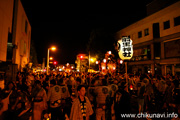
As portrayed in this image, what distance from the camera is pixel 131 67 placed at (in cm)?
2938

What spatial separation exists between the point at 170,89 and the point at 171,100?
58 cm

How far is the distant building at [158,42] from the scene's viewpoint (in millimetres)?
19953

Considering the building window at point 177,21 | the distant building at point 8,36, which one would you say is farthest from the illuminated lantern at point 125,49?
the building window at point 177,21

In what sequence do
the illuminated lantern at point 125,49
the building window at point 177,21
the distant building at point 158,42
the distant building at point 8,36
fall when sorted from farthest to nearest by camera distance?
the distant building at point 158,42 → the building window at point 177,21 → the distant building at point 8,36 → the illuminated lantern at point 125,49

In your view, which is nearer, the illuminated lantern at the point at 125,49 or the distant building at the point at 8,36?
the illuminated lantern at the point at 125,49

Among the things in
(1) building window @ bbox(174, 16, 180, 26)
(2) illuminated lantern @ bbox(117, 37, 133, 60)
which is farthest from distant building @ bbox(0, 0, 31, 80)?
(1) building window @ bbox(174, 16, 180, 26)

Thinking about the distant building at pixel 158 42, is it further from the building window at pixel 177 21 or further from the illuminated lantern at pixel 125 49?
the illuminated lantern at pixel 125 49

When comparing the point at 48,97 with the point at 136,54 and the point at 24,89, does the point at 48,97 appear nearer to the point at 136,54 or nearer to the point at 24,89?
the point at 24,89

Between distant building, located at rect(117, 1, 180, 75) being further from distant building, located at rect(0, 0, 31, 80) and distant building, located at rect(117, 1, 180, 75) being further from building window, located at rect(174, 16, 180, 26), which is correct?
distant building, located at rect(0, 0, 31, 80)

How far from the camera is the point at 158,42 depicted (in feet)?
75.6

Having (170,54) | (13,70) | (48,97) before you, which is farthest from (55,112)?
(170,54)

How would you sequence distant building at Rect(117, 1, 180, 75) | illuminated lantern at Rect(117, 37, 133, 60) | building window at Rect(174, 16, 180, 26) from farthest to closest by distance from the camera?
distant building at Rect(117, 1, 180, 75) < building window at Rect(174, 16, 180, 26) < illuminated lantern at Rect(117, 37, 133, 60)

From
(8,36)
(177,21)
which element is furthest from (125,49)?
(8,36)

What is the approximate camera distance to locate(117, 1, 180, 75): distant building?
20.0 meters
